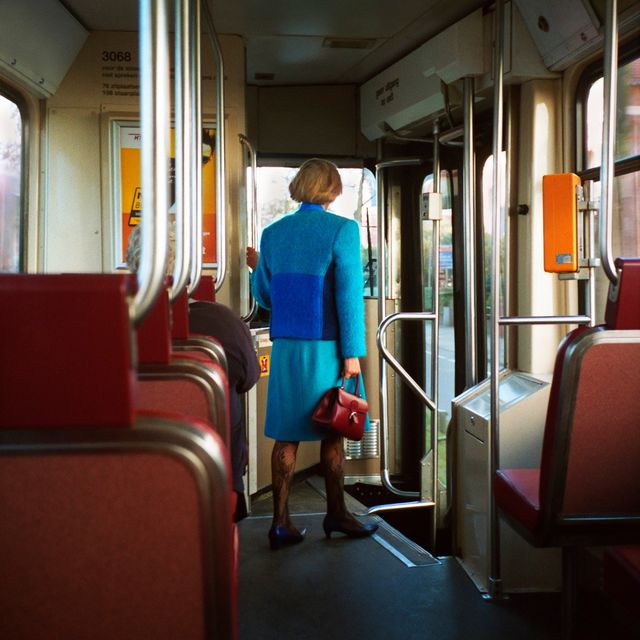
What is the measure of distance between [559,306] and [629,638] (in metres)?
1.43

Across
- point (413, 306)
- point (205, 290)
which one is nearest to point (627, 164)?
point (205, 290)

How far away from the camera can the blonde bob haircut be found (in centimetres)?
330

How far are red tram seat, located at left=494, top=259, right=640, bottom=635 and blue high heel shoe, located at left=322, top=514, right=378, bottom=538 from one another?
4.80 feet

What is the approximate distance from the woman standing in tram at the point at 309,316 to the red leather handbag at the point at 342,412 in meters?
0.05

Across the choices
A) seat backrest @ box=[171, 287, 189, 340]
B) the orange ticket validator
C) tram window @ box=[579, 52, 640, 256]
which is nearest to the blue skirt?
the orange ticket validator

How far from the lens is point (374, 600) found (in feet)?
9.38

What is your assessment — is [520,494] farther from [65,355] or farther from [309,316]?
[65,355]

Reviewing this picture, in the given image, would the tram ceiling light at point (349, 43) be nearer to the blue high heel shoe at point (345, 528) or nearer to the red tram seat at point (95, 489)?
the blue high heel shoe at point (345, 528)

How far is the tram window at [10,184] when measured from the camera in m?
3.46

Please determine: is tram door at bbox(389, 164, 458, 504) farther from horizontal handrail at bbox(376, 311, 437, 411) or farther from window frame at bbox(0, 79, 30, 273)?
window frame at bbox(0, 79, 30, 273)

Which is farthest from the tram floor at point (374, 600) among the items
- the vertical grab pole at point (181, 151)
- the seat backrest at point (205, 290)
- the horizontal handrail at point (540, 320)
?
the vertical grab pole at point (181, 151)

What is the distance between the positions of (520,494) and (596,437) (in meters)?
0.40

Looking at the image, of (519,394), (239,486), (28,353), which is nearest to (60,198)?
(239,486)

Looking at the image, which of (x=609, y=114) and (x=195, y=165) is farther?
(x=195, y=165)
